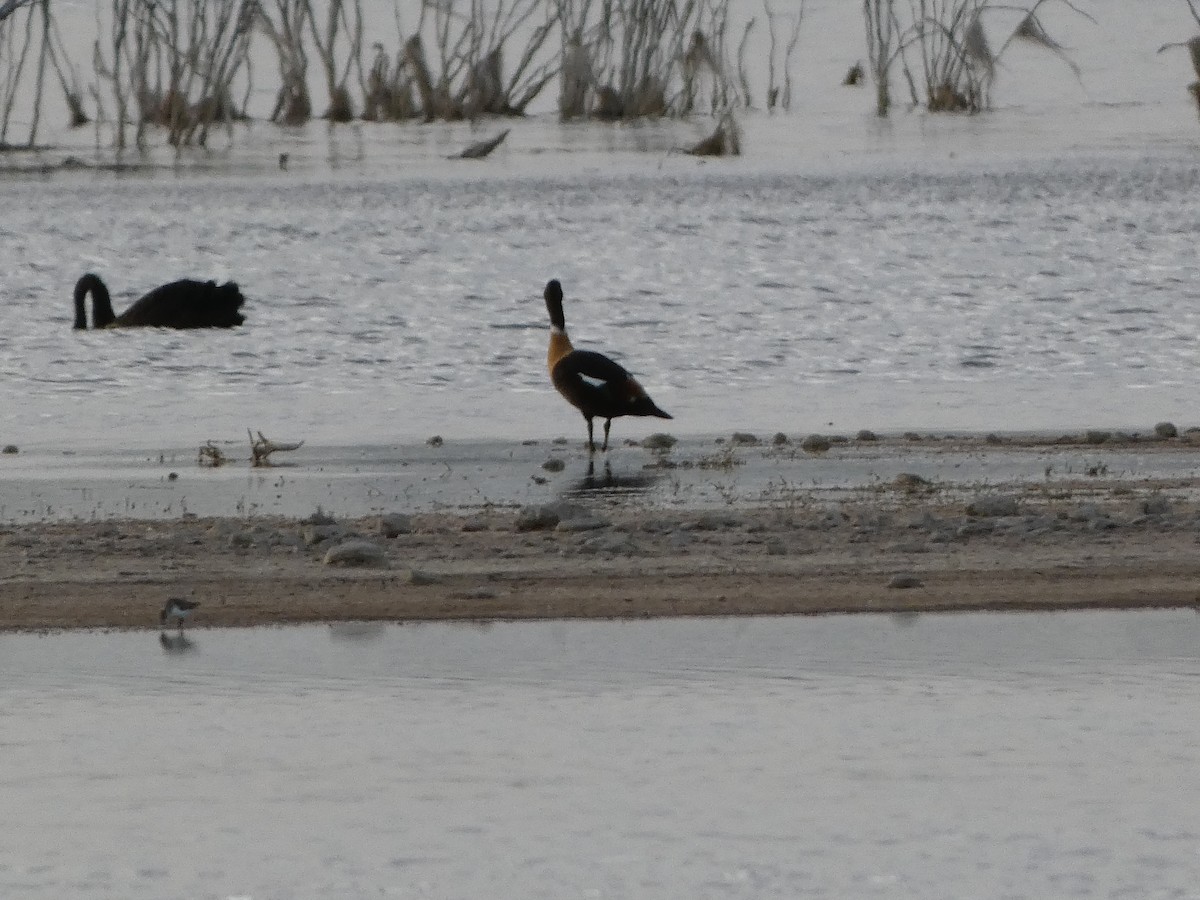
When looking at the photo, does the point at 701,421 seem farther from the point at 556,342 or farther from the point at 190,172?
the point at 190,172

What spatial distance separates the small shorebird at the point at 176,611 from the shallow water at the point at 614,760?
11 cm

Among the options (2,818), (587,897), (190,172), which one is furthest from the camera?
(190,172)

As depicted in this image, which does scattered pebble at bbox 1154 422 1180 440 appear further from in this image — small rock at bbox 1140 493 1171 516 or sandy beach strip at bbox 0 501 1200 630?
small rock at bbox 1140 493 1171 516

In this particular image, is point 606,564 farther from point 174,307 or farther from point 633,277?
point 633,277

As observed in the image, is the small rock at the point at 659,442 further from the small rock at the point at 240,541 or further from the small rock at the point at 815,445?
the small rock at the point at 240,541

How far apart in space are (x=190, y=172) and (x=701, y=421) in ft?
108

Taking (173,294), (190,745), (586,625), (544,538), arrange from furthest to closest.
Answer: (173,294) → (544,538) → (586,625) → (190,745)

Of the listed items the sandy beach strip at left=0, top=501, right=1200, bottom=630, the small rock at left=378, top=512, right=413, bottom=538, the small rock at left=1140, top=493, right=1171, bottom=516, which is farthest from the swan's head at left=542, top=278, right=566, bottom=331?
the small rock at left=1140, top=493, right=1171, bottom=516

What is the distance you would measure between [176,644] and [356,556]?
1.44 metres

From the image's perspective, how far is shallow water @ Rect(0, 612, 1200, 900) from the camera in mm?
6191

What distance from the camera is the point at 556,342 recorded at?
49.8ft

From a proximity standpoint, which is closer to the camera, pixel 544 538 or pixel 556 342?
pixel 544 538

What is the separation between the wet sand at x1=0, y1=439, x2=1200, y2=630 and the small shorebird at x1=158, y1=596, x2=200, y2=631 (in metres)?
0.06

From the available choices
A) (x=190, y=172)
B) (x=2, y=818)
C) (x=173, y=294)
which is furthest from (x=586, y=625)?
(x=190, y=172)
